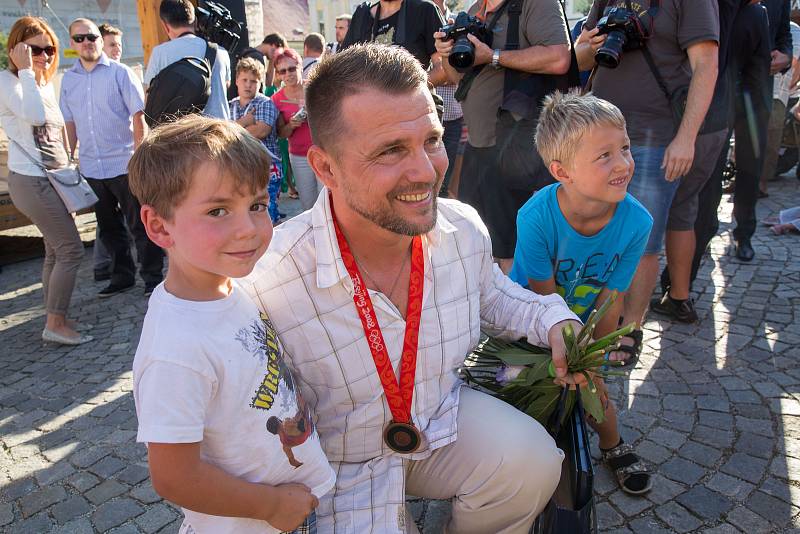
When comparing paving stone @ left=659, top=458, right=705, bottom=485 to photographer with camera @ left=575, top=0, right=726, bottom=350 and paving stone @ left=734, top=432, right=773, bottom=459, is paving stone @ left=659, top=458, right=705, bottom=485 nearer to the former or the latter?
paving stone @ left=734, top=432, right=773, bottom=459

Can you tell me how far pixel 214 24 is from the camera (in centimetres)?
615

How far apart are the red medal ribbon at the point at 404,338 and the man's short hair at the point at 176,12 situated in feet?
12.8

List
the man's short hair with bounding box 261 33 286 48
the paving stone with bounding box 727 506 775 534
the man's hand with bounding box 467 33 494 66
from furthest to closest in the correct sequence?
the man's short hair with bounding box 261 33 286 48 → the man's hand with bounding box 467 33 494 66 → the paving stone with bounding box 727 506 775 534

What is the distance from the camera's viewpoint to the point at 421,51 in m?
4.50

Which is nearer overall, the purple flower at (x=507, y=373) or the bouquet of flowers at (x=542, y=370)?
the bouquet of flowers at (x=542, y=370)

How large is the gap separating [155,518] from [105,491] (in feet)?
1.22

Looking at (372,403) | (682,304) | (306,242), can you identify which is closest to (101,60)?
(306,242)

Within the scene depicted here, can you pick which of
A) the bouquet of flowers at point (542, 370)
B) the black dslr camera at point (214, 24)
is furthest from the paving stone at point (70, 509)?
the black dslr camera at point (214, 24)

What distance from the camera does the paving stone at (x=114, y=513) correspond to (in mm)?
2623

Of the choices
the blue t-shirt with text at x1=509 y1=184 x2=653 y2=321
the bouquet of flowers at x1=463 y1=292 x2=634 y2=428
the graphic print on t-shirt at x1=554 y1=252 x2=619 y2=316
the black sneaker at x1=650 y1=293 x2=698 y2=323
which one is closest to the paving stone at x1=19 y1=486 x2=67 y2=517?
the bouquet of flowers at x1=463 y1=292 x2=634 y2=428

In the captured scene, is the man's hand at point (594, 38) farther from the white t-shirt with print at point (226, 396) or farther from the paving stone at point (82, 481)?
the paving stone at point (82, 481)

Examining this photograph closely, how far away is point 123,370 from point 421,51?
122 inches

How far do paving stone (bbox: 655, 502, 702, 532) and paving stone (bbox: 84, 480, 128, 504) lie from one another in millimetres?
2389

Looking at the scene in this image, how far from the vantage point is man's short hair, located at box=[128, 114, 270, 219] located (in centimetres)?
153
